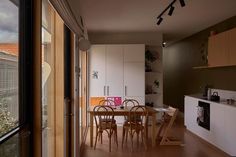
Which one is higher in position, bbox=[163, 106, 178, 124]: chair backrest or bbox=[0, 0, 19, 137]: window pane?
bbox=[0, 0, 19, 137]: window pane

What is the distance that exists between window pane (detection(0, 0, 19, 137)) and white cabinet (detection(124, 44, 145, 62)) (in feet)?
19.8

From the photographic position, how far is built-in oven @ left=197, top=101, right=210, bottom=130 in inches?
221

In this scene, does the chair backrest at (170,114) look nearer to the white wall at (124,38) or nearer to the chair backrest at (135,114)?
the chair backrest at (135,114)

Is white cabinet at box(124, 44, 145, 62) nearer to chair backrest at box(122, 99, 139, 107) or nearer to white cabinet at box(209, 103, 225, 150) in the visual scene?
chair backrest at box(122, 99, 139, 107)

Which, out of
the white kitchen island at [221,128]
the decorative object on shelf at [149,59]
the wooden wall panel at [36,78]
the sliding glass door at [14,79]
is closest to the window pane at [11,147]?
the sliding glass door at [14,79]

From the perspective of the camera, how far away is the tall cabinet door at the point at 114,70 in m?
7.65

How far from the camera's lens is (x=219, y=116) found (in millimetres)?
5094

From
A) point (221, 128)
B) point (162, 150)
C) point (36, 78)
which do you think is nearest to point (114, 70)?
point (162, 150)

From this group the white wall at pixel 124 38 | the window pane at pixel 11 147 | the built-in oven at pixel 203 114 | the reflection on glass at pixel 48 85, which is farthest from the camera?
the white wall at pixel 124 38

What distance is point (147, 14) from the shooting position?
→ 17.7ft

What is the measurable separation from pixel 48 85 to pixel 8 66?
1.36 meters

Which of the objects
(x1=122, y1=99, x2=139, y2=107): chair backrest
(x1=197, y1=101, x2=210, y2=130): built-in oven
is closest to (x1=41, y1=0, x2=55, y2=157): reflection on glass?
(x1=197, y1=101, x2=210, y2=130): built-in oven

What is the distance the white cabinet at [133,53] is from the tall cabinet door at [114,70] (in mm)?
142

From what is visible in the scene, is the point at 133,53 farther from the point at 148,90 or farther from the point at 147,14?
the point at 147,14
